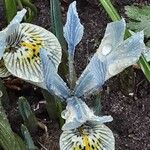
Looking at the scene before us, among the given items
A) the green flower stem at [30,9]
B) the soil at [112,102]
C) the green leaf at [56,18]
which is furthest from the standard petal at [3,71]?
the green flower stem at [30,9]

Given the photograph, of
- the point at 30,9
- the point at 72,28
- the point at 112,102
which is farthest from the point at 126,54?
the point at 30,9

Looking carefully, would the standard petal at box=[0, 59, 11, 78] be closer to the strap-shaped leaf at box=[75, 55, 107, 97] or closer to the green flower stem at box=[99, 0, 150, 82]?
the strap-shaped leaf at box=[75, 55, 107, 97]

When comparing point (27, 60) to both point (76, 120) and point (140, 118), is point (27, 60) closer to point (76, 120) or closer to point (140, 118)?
point (76, 120)

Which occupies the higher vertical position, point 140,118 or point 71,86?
point 71,86

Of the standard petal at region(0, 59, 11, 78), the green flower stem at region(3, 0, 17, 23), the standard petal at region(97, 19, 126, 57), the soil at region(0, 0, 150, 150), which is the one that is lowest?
the soil at region(0, 0, 150, 150)

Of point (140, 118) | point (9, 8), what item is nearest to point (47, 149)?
point (140, 118)

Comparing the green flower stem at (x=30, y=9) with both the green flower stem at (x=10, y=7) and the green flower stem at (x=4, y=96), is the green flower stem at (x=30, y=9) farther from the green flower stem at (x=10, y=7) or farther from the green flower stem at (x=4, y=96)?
the green flower stem at (x=4, y=96)

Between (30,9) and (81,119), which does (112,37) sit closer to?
(81,119)

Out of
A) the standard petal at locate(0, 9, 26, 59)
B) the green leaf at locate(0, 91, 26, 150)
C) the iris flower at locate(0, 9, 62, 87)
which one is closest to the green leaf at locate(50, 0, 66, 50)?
the iris flower at locate(0, 9, 62, 87)
